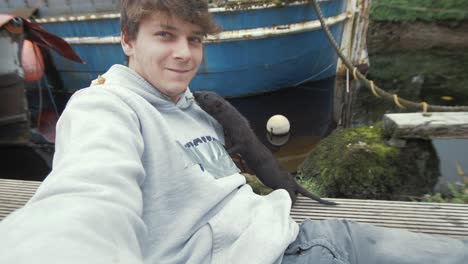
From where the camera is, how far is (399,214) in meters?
1.96

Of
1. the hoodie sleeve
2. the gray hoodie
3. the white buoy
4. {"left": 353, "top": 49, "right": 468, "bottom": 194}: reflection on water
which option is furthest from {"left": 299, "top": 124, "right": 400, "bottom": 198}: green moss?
the white buoy

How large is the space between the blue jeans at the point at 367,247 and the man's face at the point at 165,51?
724 mm

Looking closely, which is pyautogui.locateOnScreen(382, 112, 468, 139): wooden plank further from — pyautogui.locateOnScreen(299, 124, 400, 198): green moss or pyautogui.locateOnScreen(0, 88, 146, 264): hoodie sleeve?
pyautogui.locateOnScreen(0, 88, 146, 264): hoodie sleeve

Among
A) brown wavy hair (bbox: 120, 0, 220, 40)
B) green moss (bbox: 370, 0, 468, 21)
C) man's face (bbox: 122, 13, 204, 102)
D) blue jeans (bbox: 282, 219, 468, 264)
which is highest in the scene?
brown wavy hair (bbox: 120, 0, 220, 40)

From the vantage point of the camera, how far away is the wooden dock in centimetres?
182

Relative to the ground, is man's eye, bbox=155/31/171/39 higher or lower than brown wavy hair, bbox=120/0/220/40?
lower

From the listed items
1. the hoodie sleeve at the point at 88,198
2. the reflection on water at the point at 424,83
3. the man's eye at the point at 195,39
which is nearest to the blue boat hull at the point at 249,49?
the reflection on water at the point at 424,83

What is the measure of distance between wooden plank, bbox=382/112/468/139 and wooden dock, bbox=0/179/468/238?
1.27m

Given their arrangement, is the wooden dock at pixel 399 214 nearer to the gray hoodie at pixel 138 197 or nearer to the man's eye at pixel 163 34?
the gray hoodie at pixel 138 197

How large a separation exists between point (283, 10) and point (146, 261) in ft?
21.2

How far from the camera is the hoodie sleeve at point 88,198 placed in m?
0.58

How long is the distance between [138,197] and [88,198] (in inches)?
5.3

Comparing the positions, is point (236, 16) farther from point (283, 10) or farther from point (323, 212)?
point (323, 212)

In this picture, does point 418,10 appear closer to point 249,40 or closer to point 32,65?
point 249,40
